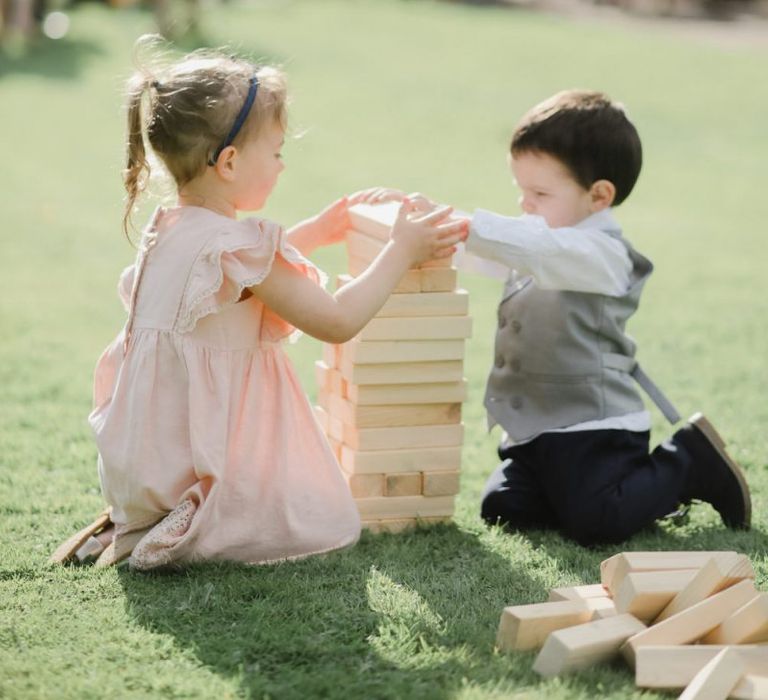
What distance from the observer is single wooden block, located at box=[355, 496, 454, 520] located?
3.73 meters

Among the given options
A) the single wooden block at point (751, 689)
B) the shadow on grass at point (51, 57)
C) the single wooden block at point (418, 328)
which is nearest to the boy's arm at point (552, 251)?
the single wooden block at point (418, 328)

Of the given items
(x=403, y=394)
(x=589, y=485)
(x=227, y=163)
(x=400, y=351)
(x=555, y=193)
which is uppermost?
(x=227, y=163)

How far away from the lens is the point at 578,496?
3.71m

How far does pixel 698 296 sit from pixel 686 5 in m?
20.9

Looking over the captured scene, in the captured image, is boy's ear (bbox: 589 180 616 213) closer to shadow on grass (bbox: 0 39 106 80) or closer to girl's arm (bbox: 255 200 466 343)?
girl's arm (bbox: 255 200 466 343)

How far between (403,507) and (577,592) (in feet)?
2.81

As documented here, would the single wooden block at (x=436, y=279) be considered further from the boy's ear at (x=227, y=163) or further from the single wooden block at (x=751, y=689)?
the single wooden block at (x=751, y=689)

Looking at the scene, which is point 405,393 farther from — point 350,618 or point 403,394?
point 350,618

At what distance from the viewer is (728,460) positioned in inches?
151

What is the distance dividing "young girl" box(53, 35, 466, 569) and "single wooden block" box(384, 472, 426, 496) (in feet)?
0.83

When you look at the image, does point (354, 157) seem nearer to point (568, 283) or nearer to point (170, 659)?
point (568, 283)

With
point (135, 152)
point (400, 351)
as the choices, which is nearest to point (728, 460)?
point (400, 351)

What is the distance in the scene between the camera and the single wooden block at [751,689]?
8.39ft

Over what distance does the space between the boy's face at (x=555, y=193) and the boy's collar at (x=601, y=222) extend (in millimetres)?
36
